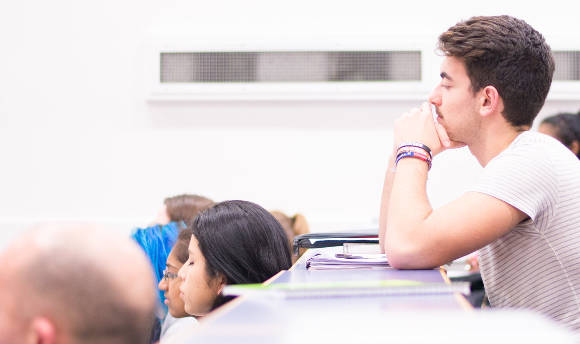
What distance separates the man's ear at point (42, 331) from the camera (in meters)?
0.76

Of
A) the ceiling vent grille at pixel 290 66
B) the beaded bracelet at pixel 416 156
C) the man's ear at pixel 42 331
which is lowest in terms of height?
the man's ear at pixel 42 331

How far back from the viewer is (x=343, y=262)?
1393mm

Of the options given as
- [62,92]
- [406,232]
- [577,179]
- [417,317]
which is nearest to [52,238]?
[417,317]

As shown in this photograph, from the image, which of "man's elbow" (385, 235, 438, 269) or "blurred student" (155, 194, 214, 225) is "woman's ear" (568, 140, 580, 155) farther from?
"man's elbow" (385, 235, 438, 269)

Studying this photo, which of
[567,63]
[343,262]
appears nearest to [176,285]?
[343,262]

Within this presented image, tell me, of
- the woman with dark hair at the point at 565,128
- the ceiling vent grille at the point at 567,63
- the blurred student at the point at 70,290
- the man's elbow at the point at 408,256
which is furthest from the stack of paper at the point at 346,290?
the ceiling vent grille at the point at 567,63

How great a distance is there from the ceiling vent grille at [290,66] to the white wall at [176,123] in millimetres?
90

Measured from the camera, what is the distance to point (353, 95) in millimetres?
3334

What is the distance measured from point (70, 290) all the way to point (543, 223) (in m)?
0.95

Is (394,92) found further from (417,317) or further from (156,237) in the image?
(417,317)

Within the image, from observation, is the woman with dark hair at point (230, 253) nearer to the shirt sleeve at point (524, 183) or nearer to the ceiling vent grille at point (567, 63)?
the shirt sleeve at point (524, 183)

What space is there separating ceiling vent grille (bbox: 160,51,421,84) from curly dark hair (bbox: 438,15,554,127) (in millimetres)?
1846

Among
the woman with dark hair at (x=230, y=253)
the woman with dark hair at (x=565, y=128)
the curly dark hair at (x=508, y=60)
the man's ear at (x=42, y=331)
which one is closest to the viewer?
the man's ear at (x=42, y=331)

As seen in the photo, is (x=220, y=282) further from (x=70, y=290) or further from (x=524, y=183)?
(x=70, y=290)
